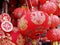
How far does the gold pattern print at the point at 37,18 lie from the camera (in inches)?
42.2

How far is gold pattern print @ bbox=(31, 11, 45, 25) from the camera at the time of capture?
42.2 inches

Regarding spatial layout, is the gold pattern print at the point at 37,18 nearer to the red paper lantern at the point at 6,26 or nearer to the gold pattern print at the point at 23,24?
the gold pattern print at the point at 23,24

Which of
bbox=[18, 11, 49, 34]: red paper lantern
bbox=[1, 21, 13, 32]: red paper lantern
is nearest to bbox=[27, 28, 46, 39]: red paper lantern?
bbox=[18, 11, 49, 34]: red paper lantern

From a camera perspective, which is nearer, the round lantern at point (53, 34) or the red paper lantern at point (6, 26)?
the red paper lantern at point (6, 26)

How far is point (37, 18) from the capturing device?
108cm

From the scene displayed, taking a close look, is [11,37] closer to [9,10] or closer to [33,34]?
[33,34]

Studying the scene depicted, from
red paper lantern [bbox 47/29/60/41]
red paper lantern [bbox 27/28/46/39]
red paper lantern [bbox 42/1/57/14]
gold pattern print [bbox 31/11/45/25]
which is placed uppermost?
red paper lantern [bbox 42/1/57/14]

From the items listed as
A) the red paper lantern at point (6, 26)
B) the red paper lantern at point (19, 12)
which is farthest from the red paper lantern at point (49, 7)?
the red paper lantern at point (6, 26)

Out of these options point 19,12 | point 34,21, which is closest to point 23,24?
point 34,21

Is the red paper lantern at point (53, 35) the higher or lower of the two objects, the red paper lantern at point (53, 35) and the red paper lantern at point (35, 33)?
the lower

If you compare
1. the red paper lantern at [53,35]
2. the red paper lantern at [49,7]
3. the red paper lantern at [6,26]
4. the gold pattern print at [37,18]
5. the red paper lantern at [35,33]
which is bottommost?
the red paper lantern at [53,35]

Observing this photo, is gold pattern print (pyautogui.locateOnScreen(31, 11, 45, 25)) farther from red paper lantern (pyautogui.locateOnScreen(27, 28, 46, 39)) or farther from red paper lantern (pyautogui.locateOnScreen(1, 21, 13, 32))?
red paper lantern (pyautogui.locateOnScreen(1, 21, 13, 32))

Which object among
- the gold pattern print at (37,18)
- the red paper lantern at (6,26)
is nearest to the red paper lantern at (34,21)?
the gold pattern print at (37,18)

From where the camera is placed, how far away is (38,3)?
1430 millimetres
